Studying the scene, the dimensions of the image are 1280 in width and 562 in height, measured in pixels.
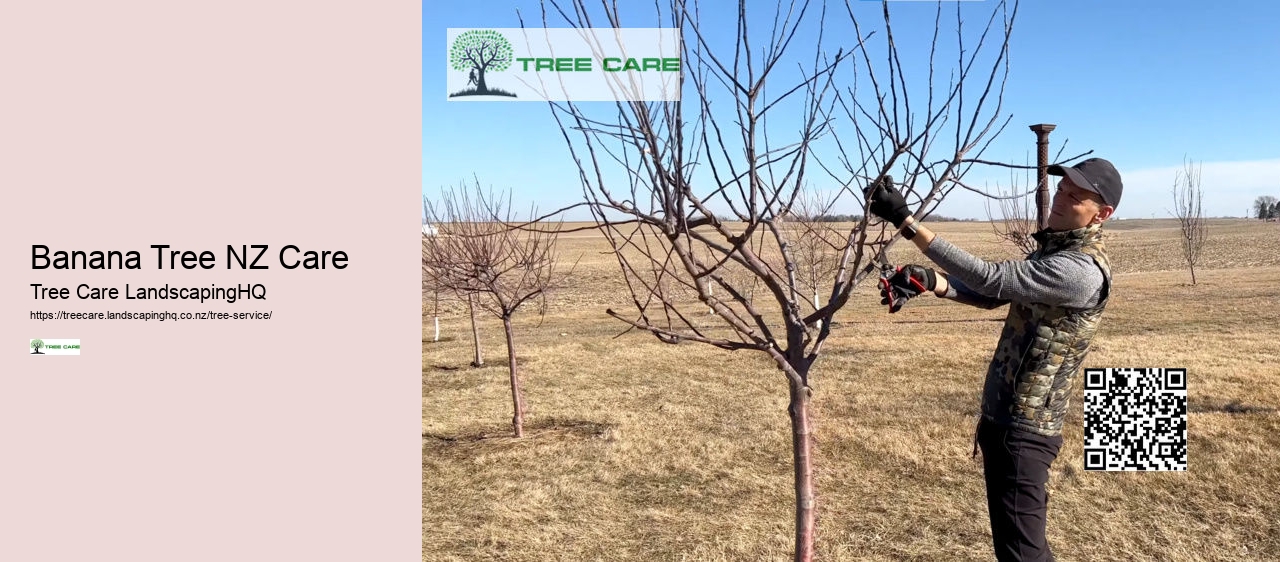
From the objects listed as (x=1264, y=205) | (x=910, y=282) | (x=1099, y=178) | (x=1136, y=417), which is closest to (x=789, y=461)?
(x=1136, y=417)

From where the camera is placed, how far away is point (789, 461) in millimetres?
6441

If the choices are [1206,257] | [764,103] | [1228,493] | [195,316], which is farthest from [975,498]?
[1206,257]

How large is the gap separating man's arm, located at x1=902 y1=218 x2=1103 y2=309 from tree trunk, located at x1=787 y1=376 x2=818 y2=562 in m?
0.65

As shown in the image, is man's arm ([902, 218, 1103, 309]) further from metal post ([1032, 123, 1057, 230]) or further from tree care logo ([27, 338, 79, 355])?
tree care logo ([27, 338, 79, 355])

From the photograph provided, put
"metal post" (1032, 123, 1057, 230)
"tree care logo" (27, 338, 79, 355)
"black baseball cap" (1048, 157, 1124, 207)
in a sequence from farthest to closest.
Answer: "metal post" (1032, 123, 1057, 230)
"tree care logo" (27, 338, 79, 355)
"black baseball cap" (1048, 157, 1124, 207)

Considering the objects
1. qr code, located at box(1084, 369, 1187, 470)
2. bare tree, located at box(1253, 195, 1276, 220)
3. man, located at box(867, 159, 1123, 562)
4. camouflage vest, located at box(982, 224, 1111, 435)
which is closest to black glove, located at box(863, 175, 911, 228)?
man, located at box(867, 159, 1123, 562)

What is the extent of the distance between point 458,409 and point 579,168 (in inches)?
274

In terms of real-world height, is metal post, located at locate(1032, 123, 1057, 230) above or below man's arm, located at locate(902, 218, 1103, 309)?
above

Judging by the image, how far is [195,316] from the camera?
3.37 metres

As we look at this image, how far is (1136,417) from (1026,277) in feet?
Answer: 6.99

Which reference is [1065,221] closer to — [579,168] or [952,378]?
[579,168]

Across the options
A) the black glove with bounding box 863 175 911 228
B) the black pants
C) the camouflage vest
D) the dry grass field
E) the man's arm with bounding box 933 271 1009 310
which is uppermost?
the black glove with bounding box 863 175 911 228

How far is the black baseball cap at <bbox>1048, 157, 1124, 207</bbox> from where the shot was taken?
8.07 ft

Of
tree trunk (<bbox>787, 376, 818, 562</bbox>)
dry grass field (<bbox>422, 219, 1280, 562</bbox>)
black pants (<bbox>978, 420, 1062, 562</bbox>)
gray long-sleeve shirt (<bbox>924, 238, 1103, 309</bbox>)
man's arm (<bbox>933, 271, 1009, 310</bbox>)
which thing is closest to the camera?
gray long-sleeve shirt (<bbox>924, 238, 1103, 309</bbox>)
